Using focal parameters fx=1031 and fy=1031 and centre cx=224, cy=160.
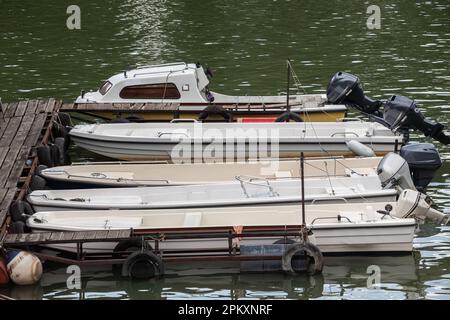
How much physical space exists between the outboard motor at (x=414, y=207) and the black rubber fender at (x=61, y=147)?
356 inches

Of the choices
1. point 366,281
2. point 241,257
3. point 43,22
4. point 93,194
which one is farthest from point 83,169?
point 43,22

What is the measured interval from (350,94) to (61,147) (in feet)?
25.9

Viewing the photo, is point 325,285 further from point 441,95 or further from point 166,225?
point 441,95

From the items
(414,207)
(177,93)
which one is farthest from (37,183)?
(414,207)

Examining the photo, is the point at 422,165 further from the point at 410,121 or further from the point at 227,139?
the point at 227,139

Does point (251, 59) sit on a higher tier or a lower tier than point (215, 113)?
higher

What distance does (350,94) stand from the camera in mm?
27984

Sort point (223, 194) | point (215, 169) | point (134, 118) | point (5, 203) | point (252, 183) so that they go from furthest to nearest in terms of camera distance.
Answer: point (134, 118) < point (215, 169) < point (252, 183) < point (223, 194) < point (5, 203)

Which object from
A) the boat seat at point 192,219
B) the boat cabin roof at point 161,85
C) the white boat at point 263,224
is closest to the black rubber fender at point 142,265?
the white boat at point 263,224

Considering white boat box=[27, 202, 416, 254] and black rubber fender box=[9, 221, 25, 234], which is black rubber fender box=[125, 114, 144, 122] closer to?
white boat box=[27, 202, 416, 254]

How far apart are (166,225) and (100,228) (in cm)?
140

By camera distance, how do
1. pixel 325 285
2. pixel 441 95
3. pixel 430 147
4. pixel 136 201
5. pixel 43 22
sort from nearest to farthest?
1. pixel 325 285
2. pixel 136 201
3. pixel 430 147
4. pixel 441 95
5. pixel 43 22

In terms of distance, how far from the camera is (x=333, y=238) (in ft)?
66.3

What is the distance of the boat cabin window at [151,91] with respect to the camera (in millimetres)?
29297
